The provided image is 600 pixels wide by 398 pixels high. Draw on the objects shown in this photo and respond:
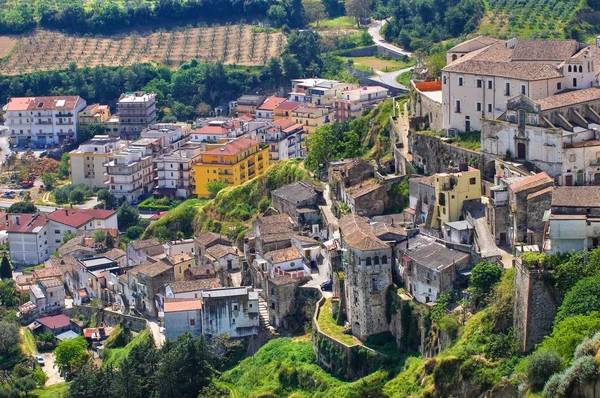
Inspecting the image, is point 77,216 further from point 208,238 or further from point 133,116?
point 133,116

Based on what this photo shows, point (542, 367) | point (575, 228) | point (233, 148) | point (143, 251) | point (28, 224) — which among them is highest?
point (575, 228)

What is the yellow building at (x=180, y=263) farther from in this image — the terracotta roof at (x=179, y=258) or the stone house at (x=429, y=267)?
the stone house at (x=429, y=267)

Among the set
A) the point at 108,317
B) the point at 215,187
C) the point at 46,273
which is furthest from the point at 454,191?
the point at 215,187

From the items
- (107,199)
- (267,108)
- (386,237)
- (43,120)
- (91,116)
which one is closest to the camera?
(386,237)

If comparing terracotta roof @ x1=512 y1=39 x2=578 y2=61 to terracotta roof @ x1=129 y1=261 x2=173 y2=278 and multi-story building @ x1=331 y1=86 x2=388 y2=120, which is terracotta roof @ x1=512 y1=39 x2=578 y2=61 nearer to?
terracotta roof @ x1=129 y1=261 x2=173 y2=278

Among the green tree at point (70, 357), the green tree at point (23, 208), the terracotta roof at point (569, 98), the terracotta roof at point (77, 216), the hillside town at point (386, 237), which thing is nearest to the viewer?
the hillside town at point (386, 237)

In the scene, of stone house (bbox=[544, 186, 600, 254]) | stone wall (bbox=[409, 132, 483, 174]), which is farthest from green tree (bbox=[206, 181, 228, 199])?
stone house (bbox=[544, 186, 600, 254])

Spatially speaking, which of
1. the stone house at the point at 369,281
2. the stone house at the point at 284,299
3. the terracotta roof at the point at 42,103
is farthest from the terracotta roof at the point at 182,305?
the terracotta roof at the point at 42,103
